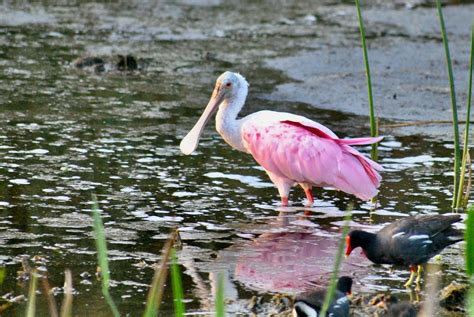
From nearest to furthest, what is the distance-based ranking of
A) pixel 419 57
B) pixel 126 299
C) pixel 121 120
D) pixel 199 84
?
pixel 126 299 → pixel 121 120 → pixel 199 84 → pixel 419 57

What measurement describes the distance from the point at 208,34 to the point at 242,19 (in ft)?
3.72

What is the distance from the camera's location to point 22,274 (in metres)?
6.23

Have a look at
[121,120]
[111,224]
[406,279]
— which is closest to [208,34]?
[121,120]

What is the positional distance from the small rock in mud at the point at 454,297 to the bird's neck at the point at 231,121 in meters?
3.17

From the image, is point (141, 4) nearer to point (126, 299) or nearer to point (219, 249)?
point (219, 249)

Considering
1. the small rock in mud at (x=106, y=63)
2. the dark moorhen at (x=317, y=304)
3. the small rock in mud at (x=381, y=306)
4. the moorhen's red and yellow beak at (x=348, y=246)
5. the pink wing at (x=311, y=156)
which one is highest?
the small rock in mud at (x=106, y=63)

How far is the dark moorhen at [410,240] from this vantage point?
→ 6465 millimetres

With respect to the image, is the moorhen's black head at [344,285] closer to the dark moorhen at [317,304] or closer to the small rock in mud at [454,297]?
the dark moorhen at [317,304]

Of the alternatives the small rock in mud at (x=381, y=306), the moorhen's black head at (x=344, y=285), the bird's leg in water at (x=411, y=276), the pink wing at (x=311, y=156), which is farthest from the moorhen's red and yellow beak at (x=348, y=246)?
the pink wing at (x=311, y=156)

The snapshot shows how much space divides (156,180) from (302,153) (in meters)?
1.15

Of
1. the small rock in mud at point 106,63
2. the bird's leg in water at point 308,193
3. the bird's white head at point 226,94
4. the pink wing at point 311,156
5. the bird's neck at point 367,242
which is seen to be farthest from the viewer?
the small rock in mud at point 106,63

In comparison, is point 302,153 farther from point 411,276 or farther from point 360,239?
point 411,276

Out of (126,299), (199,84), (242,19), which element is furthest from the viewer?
(242,19)

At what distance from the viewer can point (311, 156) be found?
8.46 m
